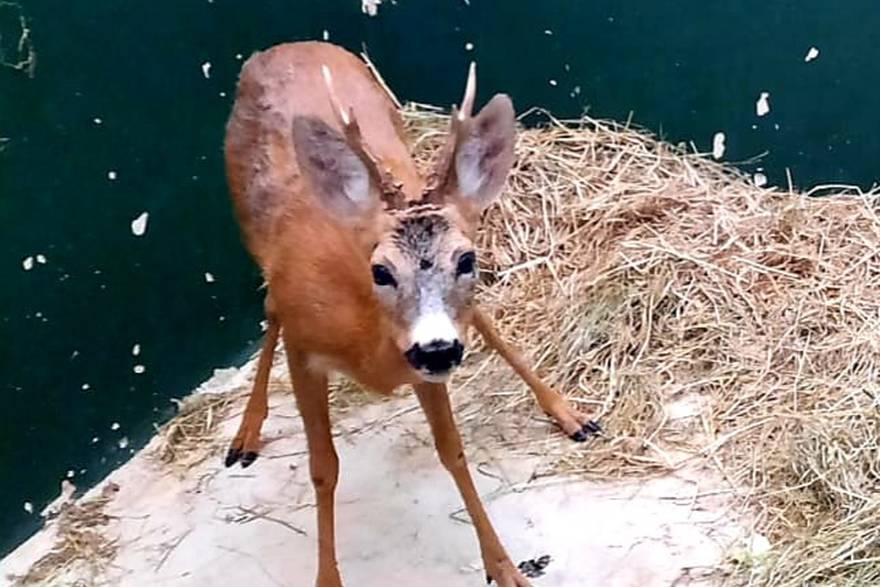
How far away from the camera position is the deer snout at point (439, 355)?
288 centimetres

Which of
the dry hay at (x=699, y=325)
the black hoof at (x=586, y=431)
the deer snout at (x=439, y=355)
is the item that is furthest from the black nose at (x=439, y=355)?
the black hoof at (x=586, y=431)

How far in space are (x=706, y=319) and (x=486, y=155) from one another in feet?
4.70

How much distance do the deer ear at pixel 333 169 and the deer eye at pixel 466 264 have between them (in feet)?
0.83

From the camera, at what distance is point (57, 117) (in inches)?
155

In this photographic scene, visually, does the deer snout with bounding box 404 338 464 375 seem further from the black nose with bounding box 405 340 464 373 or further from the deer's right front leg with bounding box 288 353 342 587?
the deer's right front leg with bounding box 288 353 342 587

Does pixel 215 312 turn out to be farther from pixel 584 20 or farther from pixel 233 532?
pixel 584 20

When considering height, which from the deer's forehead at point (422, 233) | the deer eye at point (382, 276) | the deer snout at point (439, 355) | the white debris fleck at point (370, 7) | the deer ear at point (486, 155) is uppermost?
the white debris fleck at point (370, 7)

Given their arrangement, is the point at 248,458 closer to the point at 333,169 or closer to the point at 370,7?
the point at 333,169

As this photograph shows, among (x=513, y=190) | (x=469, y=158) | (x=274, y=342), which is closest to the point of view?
(x=469, y=158)

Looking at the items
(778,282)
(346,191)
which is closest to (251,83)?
(346,191)

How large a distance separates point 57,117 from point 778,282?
2.12m

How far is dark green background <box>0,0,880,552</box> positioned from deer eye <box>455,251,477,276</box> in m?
1.42

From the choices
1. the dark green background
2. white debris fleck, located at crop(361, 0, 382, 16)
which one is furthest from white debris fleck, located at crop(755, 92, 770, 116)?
white debris fleck, located at crop(361, 0, 382, 16)

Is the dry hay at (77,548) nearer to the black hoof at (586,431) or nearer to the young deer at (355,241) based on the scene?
the young deer at (355,241)
